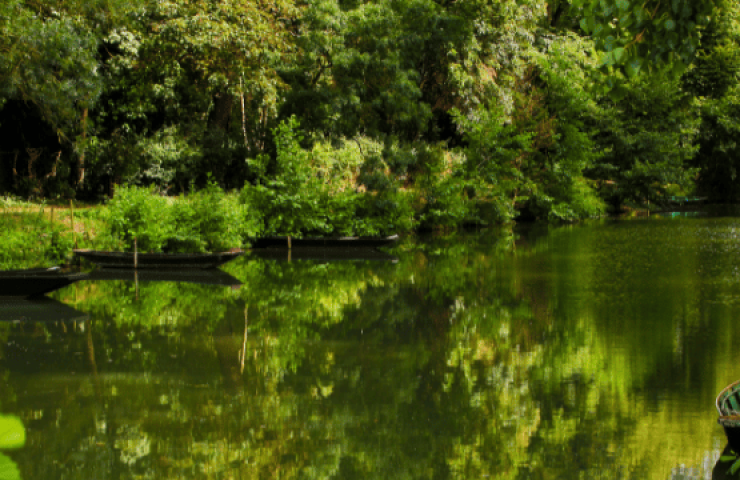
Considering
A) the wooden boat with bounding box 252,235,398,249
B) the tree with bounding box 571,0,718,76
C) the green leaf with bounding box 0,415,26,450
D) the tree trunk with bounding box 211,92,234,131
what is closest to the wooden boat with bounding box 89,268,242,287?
the wooden boat with bounding box 252,235,398,249

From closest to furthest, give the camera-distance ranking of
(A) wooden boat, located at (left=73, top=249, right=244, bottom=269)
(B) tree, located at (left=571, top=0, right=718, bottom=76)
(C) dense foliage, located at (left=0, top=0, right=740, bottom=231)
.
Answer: (B) tree, located at (left=571, top=0, right=718, bottom=76) < (A) wooden boat, located at (left=73, top=249, right=244, bottom=269) < (C) dense foliage, located at (left=0, top=0, right=740, bottom=231)

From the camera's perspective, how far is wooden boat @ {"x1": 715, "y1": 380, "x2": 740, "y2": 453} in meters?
5.11

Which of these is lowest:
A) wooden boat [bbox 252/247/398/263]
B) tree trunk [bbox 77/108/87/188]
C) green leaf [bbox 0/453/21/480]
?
wooden boat [bbox 252/247/398/263]

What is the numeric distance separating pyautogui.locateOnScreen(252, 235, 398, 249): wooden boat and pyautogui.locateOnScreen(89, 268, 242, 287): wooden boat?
182 inches

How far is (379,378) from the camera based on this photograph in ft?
26.7

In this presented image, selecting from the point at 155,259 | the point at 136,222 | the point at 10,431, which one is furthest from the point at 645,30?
the point at 136,222

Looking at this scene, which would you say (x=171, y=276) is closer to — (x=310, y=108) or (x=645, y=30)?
(x=310, y=108)

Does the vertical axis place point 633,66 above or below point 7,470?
above

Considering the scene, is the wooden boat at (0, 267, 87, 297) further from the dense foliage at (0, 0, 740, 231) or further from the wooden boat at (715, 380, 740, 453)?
the wooden boat at (715, 380, 740, 453)

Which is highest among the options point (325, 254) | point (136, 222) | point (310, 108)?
point (310, 108)

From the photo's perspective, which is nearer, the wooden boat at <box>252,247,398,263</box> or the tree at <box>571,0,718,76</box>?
the tree at <box>571,0,718,76</box>

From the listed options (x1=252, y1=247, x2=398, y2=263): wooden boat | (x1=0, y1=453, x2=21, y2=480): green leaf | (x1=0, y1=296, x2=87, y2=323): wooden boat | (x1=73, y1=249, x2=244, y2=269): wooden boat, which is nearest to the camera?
(x1=0, y1=453, x2=21, y2=480): green leaf

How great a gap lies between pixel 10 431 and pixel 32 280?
42.2 ft

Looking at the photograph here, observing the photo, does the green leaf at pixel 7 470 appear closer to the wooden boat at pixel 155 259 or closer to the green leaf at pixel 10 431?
the green leaf at pixel 10 431
